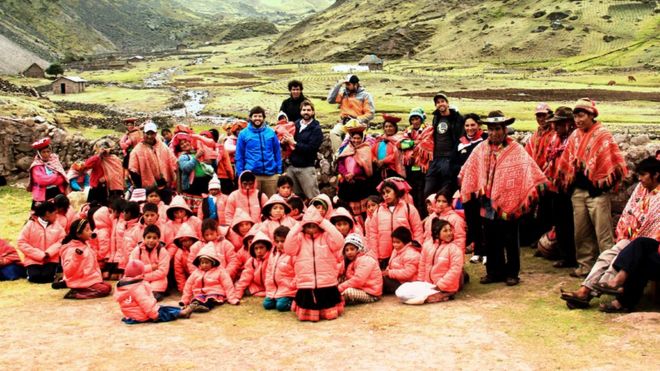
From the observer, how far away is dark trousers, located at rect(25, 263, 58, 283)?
10.9 m

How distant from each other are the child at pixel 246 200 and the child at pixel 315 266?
2.52m

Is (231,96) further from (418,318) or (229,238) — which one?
(418,318)

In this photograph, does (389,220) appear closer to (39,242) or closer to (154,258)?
(154,258)

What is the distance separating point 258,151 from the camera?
11.8 meters

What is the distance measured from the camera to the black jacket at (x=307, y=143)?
12.0 meters

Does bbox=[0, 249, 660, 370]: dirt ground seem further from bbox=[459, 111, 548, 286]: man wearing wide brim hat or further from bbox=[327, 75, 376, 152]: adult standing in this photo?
bbox=[327, 75, 376, 152]: adult standing

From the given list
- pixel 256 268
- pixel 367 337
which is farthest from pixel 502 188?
pixel 256 268

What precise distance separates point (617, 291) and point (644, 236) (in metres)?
0.73

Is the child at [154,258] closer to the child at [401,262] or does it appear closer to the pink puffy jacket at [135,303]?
the pink puffy jacket at [135,303]

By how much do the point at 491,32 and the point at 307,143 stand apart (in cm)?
7788

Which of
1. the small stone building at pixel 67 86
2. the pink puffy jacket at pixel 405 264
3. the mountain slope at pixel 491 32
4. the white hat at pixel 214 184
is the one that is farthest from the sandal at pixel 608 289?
the mountain slope at pixel 491 32

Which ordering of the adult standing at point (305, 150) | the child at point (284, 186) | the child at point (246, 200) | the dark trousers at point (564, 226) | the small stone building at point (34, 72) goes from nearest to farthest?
the dark trousers at point (564, 226), the child at point (284, 186), the child at point (246, 200), the adult standing at point (305, 150), the small stone building at point (34, 72)

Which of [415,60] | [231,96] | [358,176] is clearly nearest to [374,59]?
[415,60]

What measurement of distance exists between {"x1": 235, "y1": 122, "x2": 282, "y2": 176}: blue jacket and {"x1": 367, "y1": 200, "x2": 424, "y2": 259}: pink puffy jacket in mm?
2411
